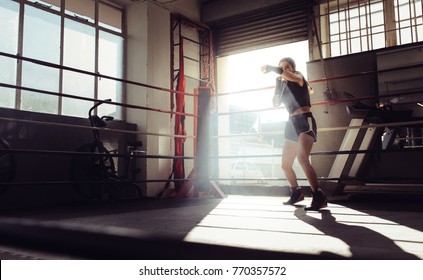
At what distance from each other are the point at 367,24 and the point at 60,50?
4.44 meters

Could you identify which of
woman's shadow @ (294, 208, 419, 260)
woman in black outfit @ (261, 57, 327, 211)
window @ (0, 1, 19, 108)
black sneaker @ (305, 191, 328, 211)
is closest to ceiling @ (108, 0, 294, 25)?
window @ (0, 1, 19, 108)

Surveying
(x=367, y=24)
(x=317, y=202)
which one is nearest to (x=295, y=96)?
(x=317, y=202)

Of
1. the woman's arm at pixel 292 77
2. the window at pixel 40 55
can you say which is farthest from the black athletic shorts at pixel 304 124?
the window at pixel 40 55

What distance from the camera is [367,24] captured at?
5.64 m

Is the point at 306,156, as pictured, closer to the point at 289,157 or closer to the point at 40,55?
the point at 289,157

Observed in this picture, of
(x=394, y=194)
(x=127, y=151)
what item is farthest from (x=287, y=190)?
(x=127, y=151)

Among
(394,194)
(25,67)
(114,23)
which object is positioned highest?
(114,23)

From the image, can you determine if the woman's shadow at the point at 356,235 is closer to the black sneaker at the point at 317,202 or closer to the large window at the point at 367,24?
the black sneaker at the point at 317,202

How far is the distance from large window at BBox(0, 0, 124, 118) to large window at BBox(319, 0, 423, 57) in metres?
3.32

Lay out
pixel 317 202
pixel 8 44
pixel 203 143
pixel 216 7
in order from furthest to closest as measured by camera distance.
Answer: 1. pixel 216 7
2. pixel 8 44
3. pixel 203 143
4. pixel 317 202

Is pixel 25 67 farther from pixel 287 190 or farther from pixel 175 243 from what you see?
pixel 175 243

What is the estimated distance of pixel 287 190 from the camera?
461cm
